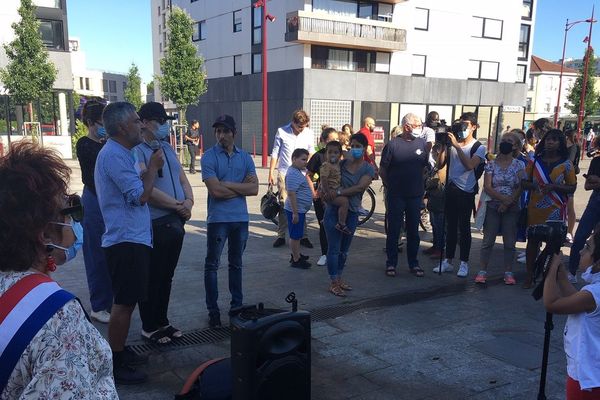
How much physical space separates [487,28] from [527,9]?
5.08 m

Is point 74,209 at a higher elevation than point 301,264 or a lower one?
higher

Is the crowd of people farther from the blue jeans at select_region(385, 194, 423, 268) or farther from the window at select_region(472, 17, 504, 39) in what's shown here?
the window at select_region(472, 17, 504, 39)

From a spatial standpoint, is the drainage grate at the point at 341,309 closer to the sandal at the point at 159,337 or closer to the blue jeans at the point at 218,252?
the sandal at the point at 159,337

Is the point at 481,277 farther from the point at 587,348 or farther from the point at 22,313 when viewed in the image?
the point at 22,313

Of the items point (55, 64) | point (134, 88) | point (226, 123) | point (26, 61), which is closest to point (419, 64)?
point (55, 64)

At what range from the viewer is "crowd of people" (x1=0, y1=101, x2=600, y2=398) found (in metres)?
1.37

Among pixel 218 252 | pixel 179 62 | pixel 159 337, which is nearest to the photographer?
pixel 159 337

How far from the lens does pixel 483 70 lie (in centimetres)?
3158

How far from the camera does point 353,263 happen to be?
21.9ft

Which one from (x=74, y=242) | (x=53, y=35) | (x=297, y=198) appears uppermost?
(x=53, y=35)

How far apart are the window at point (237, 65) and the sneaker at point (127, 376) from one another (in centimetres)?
2844

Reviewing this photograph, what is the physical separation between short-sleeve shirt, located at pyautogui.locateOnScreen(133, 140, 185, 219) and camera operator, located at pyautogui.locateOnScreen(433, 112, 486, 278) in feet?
11.6

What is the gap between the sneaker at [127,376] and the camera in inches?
134

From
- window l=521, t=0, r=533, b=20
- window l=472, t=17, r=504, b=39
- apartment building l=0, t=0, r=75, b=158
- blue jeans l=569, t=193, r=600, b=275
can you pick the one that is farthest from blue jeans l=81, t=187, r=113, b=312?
window l=521, t=0, r=533, b=20
